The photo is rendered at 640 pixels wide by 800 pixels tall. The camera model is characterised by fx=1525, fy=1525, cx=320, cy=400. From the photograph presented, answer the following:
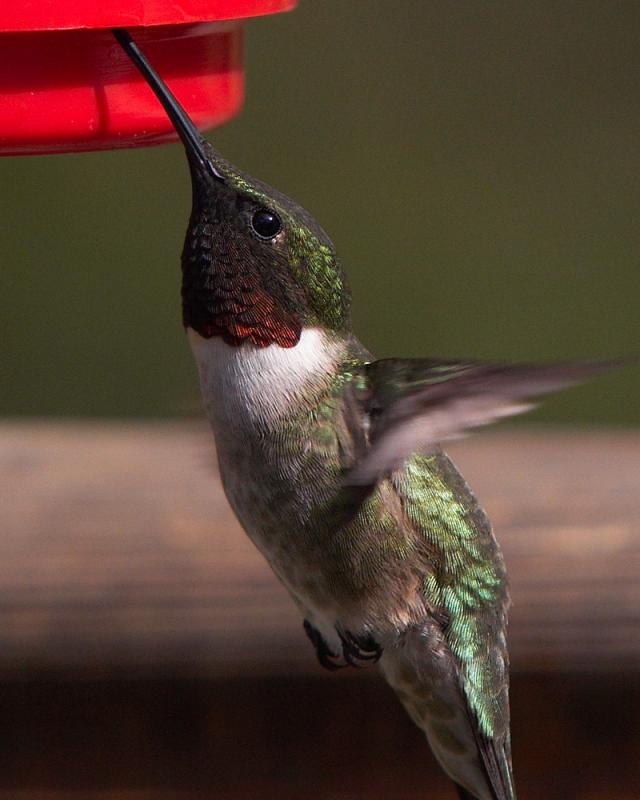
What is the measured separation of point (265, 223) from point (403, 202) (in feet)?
13.1

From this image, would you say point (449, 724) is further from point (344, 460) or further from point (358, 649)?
point (344, 460)

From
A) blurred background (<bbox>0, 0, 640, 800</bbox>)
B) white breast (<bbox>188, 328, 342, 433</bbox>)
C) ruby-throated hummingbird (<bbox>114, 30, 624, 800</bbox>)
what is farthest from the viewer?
blurred background (<bbox>0, 0, 640, 800</bbox>)

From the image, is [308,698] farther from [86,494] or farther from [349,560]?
[86,494]

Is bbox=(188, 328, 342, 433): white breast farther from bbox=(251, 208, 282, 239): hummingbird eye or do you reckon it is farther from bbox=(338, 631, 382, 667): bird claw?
bbox=(338, 631, 382, 667): bird claw

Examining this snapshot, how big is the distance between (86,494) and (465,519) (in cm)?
71

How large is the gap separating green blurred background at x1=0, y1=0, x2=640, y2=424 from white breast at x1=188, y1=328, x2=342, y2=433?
3315 millimetres

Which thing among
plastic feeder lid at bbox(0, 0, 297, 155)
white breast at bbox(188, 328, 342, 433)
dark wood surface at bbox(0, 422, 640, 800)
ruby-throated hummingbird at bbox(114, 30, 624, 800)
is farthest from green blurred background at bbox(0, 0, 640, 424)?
plastic feeder lid at bbox(0, 0, 297, 155)

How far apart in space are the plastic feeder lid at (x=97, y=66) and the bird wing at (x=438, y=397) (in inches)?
16.1

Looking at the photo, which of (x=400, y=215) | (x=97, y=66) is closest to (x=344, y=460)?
(x=97, y=66)

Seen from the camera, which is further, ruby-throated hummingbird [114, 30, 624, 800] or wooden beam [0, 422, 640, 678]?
wooden beam [0, 422, 640, 678]

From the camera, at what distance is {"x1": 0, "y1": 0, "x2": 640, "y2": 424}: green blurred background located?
5531 mm

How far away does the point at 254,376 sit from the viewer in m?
1.98

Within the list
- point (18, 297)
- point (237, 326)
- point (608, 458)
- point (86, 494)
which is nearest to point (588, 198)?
point (18, 297)

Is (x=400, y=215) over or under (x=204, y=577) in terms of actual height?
under
